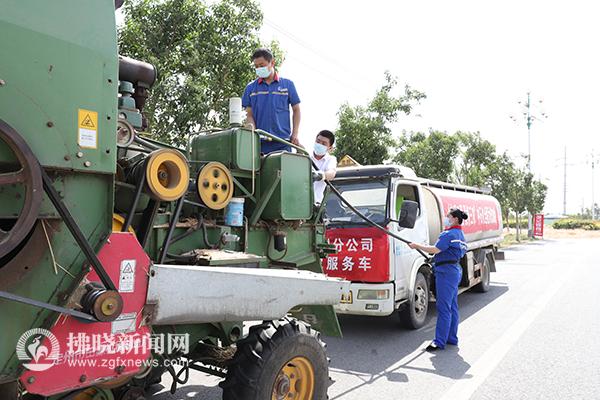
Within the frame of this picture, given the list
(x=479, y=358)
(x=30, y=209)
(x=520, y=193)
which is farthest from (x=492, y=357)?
(x=520, y=193)

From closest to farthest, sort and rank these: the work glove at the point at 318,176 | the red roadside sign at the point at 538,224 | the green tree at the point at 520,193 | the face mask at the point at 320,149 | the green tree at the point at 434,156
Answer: the work glove at the point at 318,176, the face mask at the point at 320,149, the green tree at the point at 434,156, the green tree at the point at 520,193, the red roadside sign at the point at 538,224

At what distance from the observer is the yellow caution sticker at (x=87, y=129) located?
2.33m

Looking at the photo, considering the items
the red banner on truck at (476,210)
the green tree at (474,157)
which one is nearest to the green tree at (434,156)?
the green tree at (474,157)

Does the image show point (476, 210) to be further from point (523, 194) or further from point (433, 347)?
point (523, 194)

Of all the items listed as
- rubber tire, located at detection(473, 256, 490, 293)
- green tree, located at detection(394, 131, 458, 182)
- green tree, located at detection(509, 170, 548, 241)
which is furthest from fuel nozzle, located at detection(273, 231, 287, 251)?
green tree, located at detection(509, 170, 548, 241)

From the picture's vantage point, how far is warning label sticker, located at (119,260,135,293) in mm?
2486

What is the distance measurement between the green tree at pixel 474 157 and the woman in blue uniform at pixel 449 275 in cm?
2263

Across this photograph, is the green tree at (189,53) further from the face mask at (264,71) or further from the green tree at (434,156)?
the green tree at (434,156)

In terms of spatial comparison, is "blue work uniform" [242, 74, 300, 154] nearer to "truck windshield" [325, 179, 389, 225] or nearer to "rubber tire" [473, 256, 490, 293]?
"truck windshield" [325, 179, 389, 225]

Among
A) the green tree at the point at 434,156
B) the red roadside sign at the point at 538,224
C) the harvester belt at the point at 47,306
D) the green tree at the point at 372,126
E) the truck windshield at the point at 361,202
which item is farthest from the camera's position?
the red roadside sign at the point at 538,224

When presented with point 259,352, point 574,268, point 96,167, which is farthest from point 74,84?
point 574,268

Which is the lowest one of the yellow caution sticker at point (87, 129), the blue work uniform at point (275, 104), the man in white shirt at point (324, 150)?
the yellow caution sticker at point (87, 129)

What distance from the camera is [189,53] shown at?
890 centimetres

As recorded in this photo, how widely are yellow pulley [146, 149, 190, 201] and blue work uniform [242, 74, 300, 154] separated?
1.98 m
